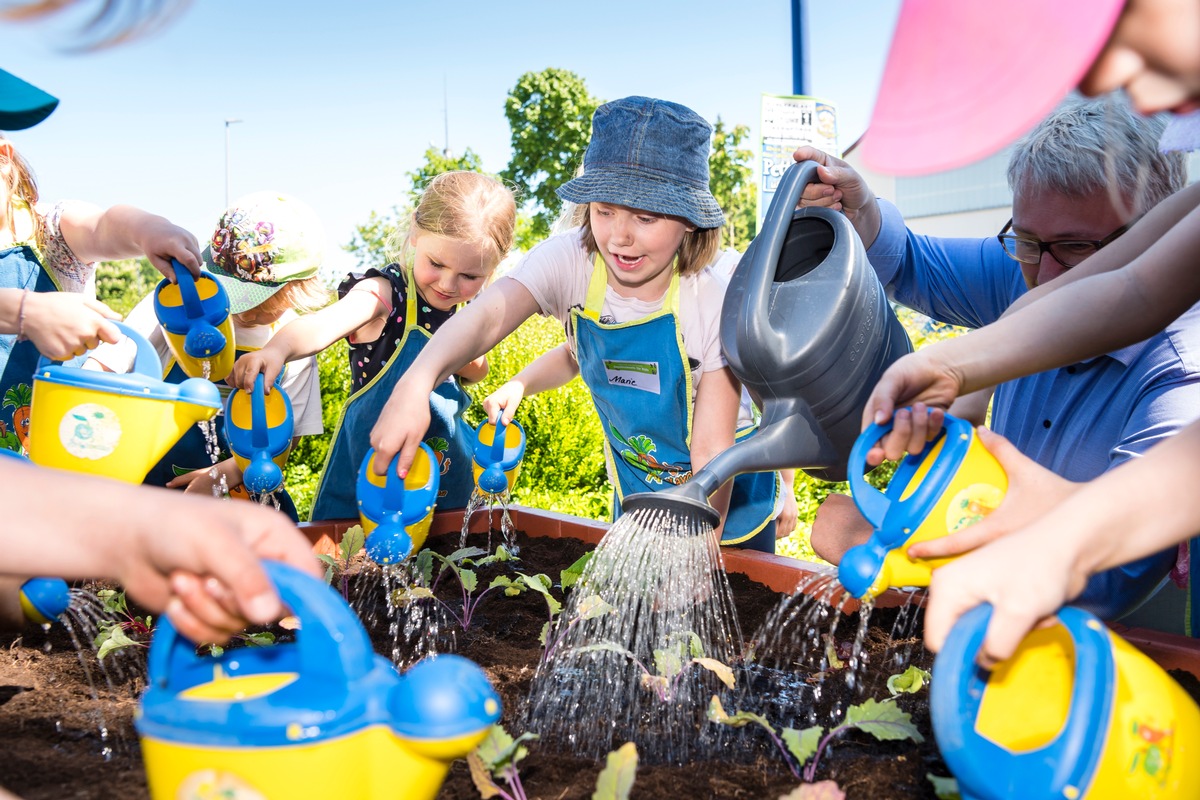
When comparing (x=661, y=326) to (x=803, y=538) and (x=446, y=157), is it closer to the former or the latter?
(x=803, y=538)

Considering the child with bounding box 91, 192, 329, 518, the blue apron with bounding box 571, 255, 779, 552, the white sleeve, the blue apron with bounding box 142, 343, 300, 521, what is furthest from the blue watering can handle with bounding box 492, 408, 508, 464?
the white sleeve

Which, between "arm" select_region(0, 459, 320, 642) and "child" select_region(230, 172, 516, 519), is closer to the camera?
"arm" select_region(0, 459, 320, 642)

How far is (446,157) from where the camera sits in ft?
54.5

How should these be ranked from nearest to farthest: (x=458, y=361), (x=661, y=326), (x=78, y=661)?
(x=78, y=661) → (x=458, y=361) → (x=661, y=326)

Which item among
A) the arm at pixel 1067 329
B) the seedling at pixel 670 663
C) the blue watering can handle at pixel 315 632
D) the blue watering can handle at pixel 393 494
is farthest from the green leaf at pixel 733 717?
the blue watering can handle at pixel 393 494

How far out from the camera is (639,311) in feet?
7.39

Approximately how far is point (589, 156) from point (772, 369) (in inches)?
39.4

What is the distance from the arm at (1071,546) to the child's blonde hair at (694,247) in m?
1.58

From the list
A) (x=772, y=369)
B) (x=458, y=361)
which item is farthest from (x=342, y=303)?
(x=772, y=369)

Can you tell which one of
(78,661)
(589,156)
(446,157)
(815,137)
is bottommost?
(78,661)

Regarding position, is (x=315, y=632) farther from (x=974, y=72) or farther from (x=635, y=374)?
(x=635, y=374)

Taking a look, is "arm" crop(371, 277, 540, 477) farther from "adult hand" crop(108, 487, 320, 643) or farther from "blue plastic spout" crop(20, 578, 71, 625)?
"adult hand" crop(108, 487, 320, 643)

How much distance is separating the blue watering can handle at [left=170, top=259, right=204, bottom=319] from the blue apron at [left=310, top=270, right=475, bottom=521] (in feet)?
2.90

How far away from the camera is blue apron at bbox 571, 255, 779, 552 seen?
7.29 feet
